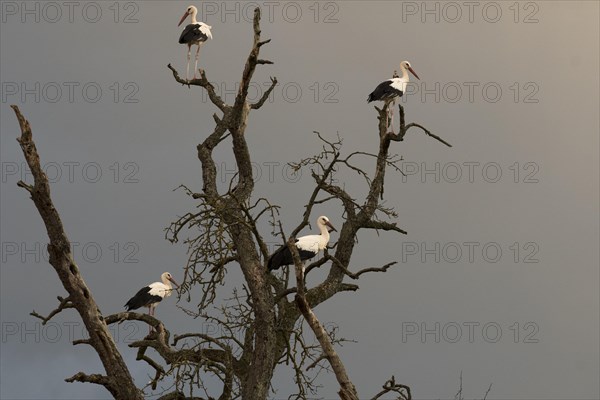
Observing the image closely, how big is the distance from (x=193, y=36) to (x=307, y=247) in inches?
315

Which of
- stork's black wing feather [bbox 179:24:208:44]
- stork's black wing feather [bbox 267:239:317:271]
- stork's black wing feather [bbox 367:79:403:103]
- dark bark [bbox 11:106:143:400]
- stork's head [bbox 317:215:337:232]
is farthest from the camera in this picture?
stork's black wing feather [bbox 179:24:208:44]

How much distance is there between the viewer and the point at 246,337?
17.2 metres

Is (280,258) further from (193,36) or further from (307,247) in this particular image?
(193,36)

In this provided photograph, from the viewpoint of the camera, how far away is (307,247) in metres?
17.7

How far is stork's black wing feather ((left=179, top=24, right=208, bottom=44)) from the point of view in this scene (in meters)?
24.0

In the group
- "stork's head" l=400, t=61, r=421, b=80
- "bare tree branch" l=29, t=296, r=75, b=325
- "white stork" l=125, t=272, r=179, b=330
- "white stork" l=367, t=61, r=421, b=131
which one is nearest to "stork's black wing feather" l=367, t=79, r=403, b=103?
"white stork" l=367, t=61, r=421, b=131

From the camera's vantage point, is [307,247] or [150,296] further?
[150,296]

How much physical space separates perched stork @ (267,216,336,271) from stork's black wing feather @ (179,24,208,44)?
7.47 m

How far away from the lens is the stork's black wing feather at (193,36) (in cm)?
2400

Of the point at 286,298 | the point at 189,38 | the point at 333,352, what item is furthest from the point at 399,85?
the point at 333,352

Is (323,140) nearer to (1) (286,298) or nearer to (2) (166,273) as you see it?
(1) (286,298)

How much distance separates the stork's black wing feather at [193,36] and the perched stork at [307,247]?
747 centimetres

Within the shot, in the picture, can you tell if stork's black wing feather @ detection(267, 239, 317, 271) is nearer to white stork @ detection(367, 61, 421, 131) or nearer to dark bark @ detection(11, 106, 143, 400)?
dark bark @ detection(11, 106, 143, 400)

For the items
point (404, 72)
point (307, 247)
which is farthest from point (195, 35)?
point (307, 247)
